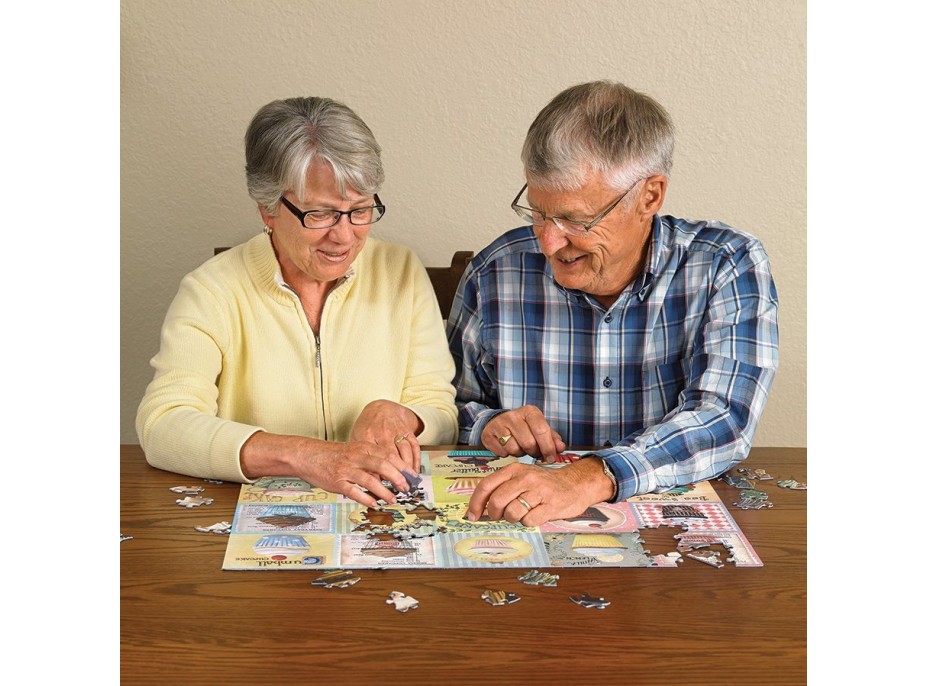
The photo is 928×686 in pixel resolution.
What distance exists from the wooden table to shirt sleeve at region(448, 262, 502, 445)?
1.05 meters

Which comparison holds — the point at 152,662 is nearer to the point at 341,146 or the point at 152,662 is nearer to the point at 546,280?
the point at 341,146

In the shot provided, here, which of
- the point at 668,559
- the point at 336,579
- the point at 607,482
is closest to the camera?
the point at 336,579

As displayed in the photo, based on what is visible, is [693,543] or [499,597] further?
[693,543]

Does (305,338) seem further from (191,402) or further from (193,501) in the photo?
(193,501)

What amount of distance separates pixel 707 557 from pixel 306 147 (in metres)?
1.37

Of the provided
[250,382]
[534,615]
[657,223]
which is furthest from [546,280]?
[534,615]

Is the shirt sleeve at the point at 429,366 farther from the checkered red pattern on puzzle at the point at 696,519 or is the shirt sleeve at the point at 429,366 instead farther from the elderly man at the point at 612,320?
the checkered red pattern on puzzle at the point at 696,519

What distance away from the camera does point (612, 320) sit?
2684 mm

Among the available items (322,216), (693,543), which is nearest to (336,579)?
(693,543)

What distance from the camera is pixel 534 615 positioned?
1604 millimetres

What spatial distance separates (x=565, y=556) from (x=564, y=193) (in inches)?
39.0

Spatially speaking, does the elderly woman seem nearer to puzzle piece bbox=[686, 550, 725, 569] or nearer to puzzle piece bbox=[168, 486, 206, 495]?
puzzle piece bbox=[168, 486, 206, 495]

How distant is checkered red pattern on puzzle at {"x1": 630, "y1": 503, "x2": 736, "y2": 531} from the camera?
77.9 inches

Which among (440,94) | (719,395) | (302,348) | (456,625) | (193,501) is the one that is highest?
(440,94)
